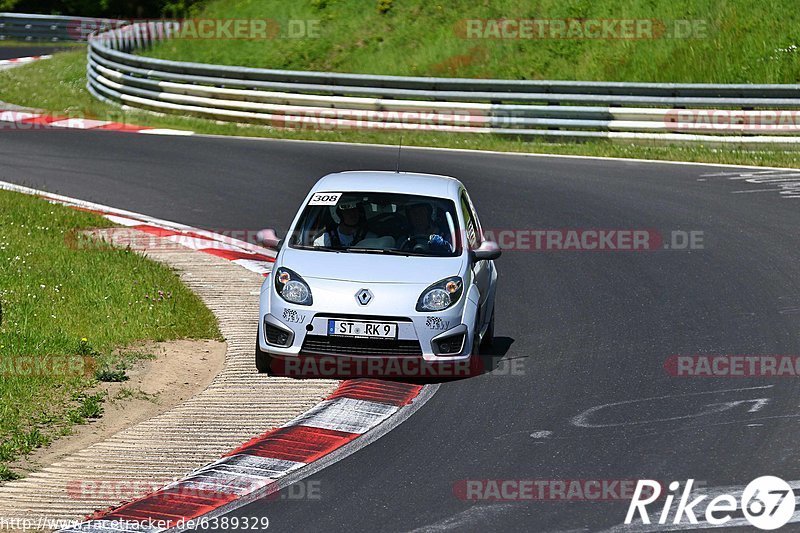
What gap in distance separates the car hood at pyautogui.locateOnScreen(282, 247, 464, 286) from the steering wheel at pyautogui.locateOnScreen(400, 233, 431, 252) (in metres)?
0.26

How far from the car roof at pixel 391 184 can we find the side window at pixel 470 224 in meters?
0.14

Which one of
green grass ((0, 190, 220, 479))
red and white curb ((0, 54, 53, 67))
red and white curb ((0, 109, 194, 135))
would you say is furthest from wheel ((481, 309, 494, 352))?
red and white curb ((0, 54, 53, 67))

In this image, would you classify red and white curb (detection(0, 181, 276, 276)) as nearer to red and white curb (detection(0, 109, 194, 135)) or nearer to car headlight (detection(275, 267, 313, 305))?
car headlight (detection(275, 267, 313, 305))

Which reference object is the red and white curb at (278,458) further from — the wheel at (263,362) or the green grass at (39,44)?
the green grass at (39,44)

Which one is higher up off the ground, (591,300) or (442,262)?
(442,262)

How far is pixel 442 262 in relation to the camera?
10266 mm

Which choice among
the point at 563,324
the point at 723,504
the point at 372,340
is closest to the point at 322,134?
the point at 563,324

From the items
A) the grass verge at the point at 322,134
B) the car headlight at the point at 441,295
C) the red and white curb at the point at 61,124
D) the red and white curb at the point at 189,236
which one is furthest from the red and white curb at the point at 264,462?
the red and white curb at the point at 61,124

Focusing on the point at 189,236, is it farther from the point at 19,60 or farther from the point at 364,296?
the point at 19,60

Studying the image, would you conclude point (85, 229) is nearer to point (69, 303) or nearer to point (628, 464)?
point (69, 303)

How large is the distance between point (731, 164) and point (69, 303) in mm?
11954

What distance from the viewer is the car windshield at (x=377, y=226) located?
34.8ft

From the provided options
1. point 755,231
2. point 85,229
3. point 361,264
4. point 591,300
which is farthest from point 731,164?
point 361,264

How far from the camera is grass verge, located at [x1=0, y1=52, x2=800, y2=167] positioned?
2080cm
